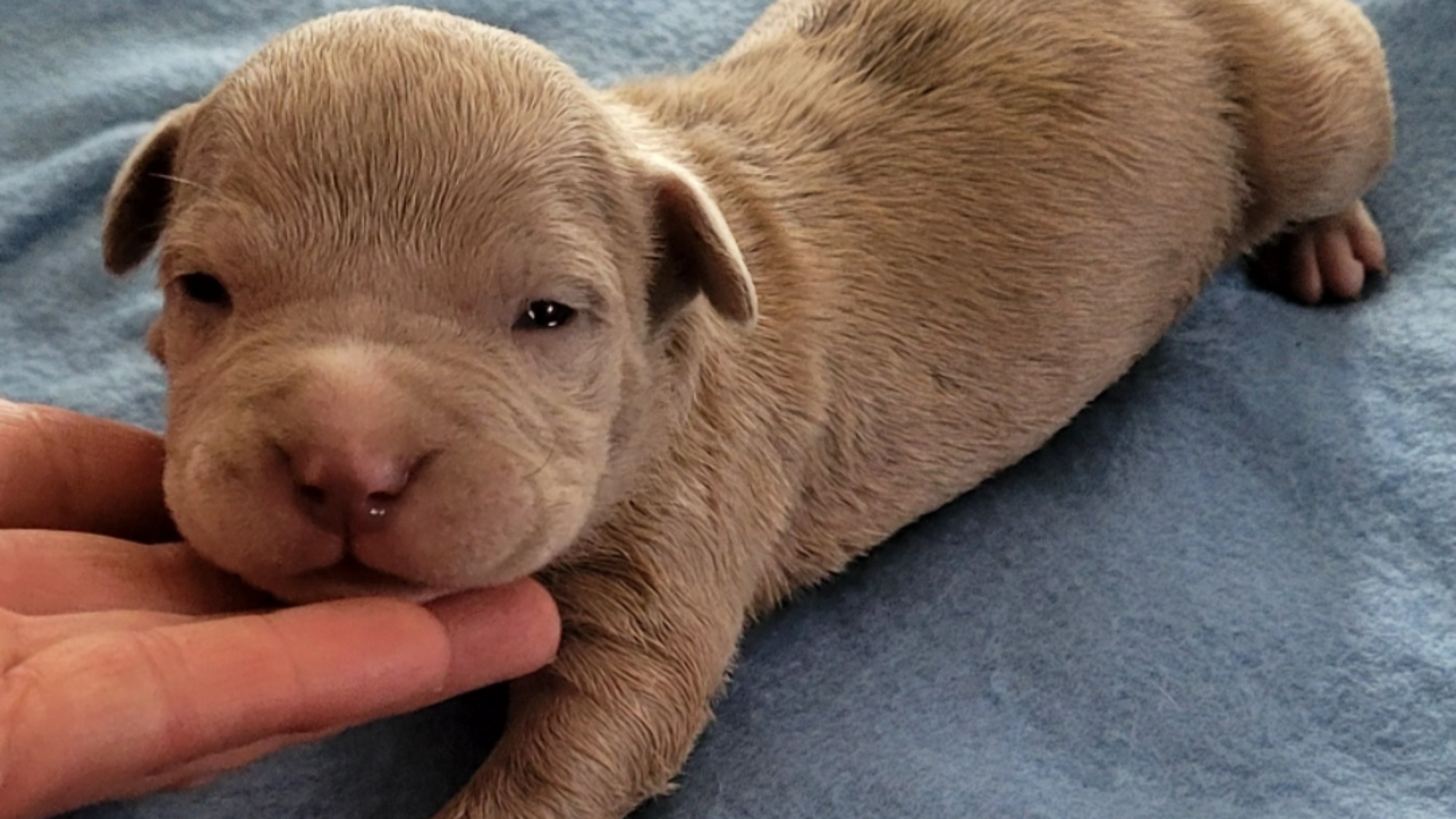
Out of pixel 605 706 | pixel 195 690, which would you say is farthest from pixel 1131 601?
pixel 195 690

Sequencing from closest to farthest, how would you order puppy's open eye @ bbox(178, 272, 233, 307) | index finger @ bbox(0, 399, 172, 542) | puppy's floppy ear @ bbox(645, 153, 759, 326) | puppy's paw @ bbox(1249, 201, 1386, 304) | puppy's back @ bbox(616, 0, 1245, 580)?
puppy's open eye @ bbox(178, 272, 233, 307), puppy's floppy ear @ bbox(645, 153, 759, 326), index finger @ bbox(0, 399, 172, 542), puppy's back @ bbox(616, 0, 1245, 580), puppy's paw @ bbox(1249, 201, 1386, 304)

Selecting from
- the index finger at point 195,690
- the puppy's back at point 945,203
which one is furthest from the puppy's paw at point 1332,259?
the index finger at point 195,690

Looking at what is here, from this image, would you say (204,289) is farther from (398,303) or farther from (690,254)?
(690,254)

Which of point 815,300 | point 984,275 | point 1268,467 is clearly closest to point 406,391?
point 815,300

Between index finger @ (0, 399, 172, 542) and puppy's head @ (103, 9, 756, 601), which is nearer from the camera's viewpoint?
puppy's head @ (103, 9, 756, 601)

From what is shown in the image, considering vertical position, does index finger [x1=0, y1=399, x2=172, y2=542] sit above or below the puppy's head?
below

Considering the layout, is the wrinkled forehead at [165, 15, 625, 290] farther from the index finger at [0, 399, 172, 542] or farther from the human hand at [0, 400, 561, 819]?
the index finger at [0, 399, 172, 542]

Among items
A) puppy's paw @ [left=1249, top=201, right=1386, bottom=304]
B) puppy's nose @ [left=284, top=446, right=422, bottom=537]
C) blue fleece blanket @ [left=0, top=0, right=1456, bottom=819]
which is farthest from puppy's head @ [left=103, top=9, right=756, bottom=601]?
puppy's paw @ [left=1249, top=201, right=1386, bottom=304]
